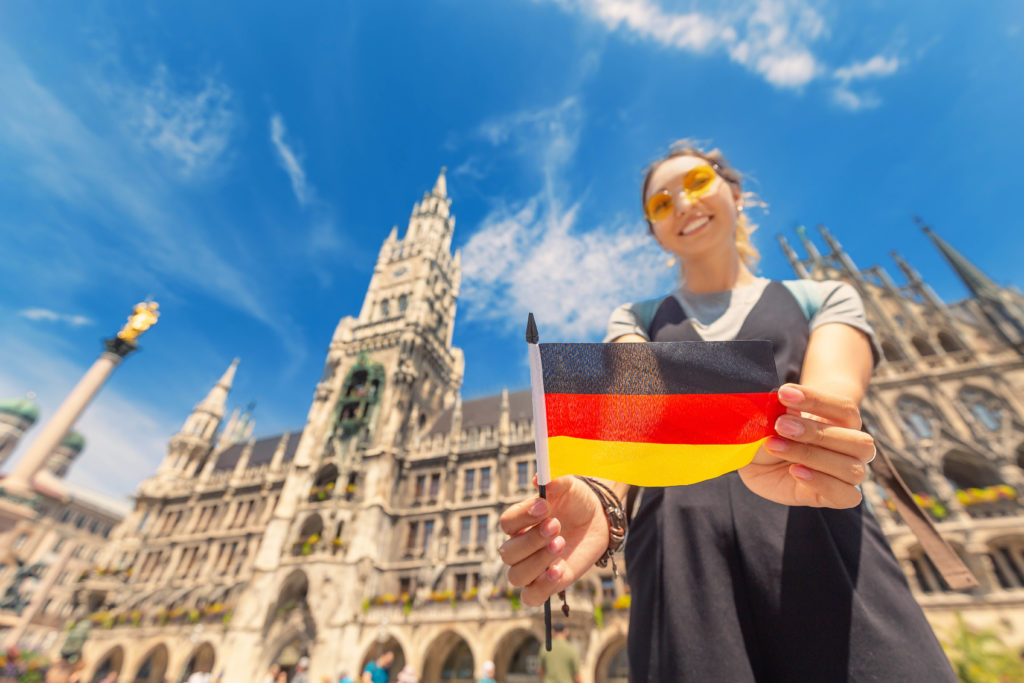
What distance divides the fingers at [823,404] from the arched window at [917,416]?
2237 cm

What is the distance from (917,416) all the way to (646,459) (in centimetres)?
2349

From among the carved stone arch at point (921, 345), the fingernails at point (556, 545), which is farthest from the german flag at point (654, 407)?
the carved stone arch at point (921, 345)

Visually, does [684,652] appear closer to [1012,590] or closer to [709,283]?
[709,283]

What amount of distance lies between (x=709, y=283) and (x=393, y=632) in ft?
72.6

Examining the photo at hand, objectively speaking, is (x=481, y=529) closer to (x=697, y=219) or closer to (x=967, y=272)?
(x=697, y=219)

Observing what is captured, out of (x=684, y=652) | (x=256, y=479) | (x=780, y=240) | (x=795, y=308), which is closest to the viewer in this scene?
(x=684, y=652)

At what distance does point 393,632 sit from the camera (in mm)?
19188

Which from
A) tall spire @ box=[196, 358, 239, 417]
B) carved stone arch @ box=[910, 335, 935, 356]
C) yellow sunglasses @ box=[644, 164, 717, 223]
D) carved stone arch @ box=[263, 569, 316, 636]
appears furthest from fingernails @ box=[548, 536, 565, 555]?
tall spire @ box=[196, 358, 239, 417]

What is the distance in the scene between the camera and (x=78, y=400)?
58.2 ft

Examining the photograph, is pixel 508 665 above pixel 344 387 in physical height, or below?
below

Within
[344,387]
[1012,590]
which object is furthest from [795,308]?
[344,387]

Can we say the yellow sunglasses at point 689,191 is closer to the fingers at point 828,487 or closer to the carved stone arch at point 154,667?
the fingers at point 828,487

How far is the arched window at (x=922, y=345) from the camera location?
2003 centimetres

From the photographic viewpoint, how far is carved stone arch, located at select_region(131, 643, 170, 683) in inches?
1031
